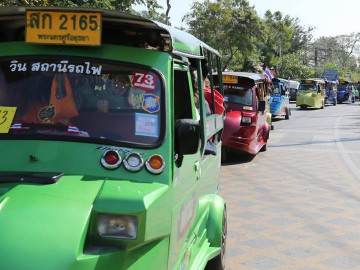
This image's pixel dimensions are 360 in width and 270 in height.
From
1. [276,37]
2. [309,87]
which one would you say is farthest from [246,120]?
[276,37]

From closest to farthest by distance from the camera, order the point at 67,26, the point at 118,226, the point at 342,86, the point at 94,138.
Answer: the point at 118,226 < the point at 94,138 < the point at 67,26 < the point at 342,86

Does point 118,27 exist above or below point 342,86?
below

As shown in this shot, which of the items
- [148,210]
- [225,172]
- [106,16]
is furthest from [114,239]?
[225,172]

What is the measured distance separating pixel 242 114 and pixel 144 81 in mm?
9379

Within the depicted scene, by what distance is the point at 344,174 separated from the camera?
11.0m

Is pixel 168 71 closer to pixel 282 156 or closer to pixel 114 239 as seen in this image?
pixel 114 239

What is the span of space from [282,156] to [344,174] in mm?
2653

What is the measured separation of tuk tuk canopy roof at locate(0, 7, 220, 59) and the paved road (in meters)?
2.91

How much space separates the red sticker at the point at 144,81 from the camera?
3.07 meters

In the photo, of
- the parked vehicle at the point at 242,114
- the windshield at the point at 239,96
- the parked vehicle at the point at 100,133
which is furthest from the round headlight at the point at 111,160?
the windshield at the point at 239,96

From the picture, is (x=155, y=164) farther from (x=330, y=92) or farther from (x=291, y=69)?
(x=291, y=69)

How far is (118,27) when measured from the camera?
10.6 feet

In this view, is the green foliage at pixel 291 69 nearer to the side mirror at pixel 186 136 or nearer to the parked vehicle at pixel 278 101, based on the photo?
the parked vehicle at pixel 278 101

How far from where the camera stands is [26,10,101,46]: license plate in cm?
305
